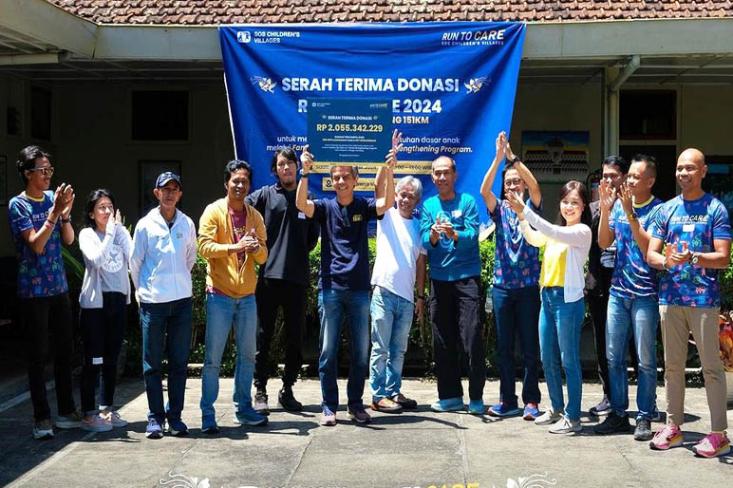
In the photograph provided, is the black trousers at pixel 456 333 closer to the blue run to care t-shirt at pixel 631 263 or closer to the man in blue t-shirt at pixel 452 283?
the man in blue t-shirt at pixel 452 283

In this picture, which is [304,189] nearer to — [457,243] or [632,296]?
[457,243]

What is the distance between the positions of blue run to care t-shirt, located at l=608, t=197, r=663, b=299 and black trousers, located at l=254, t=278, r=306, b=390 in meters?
2.45

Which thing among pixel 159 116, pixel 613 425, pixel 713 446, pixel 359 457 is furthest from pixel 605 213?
pixel 159 116

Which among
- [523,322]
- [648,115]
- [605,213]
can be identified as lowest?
[523,322]

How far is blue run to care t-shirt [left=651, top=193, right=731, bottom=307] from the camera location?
6020 millimetres

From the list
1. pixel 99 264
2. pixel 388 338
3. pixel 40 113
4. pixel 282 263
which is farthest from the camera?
pixel 40 113

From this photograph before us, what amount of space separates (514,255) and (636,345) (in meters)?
1.14

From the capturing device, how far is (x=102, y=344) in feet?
22.9

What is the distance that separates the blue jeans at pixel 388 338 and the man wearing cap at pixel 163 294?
1.50 meters

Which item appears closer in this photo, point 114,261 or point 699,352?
point 699,352

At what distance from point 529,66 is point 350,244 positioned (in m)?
5.40

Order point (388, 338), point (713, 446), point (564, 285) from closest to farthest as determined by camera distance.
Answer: point (713, 446) → point (564, 285) → point (388, 338)

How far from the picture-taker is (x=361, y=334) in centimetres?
709

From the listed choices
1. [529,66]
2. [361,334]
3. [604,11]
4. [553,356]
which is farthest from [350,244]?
[604,11]
